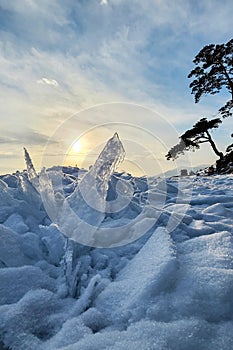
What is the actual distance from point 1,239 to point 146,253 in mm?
1251

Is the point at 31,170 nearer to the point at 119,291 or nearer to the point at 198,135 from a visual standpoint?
the point at 119,291

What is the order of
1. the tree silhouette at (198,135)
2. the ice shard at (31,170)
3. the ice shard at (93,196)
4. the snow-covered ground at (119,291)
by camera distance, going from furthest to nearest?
the tree silhouette at (198,135), the ice shard at (31,170), the ice shard at (93,196), the snow-covered ground at (119,291)

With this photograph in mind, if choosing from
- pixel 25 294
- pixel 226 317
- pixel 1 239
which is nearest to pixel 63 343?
pixel 25 294

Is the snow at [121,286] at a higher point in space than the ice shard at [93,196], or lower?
lower

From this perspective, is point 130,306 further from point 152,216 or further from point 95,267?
point 152,216

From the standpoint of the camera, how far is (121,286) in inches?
62.7

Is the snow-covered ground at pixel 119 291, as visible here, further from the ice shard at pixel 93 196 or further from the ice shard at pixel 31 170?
the ice shard at pixel 31 170

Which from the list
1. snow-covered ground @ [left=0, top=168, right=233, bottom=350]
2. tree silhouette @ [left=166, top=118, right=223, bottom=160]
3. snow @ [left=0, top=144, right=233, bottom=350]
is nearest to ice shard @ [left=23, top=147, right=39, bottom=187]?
snow @ [left=0, top=144, right=233, bottom=350]

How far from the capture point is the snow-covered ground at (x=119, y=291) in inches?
45.8

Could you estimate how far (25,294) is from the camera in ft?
5.18

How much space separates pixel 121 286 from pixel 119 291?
0.05m

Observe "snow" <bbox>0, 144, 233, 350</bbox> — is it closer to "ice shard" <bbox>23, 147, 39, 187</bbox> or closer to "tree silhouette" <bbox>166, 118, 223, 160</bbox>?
"ice shard" <bbox>23, 147, 39, 187</bbox>

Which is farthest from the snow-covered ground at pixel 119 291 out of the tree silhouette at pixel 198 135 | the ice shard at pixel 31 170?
the tree silhouette at pixel 198 135

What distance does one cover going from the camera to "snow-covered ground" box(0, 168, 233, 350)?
45.8 inches
